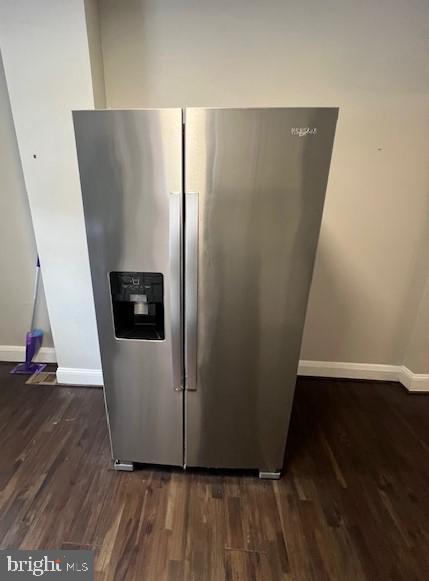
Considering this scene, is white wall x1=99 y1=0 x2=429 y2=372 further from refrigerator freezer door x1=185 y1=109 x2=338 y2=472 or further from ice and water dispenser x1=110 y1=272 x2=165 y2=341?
ice and water dispenser x1=110 y1=272 x2=165 y2=341

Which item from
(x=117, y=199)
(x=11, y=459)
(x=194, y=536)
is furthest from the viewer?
(x=11, y=459)

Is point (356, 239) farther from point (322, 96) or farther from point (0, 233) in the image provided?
point (0, 233)

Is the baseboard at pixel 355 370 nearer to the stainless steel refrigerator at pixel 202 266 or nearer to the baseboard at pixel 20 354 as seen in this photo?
the stainless steel refrigerator at pixel 202 266

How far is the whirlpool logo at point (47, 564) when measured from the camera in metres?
1.15

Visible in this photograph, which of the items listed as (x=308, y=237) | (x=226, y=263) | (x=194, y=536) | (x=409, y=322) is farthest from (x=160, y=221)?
(x=409, y=322)

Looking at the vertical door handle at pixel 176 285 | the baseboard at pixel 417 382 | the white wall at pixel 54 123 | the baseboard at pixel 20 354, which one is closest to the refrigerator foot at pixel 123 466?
the vertical door handle at pixel 176 285

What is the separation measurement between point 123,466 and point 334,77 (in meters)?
2.64

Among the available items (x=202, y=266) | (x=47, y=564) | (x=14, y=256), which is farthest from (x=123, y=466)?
(x=14, y=256)

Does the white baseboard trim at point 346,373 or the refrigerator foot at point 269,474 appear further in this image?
the white baseboard trim at point 346,373

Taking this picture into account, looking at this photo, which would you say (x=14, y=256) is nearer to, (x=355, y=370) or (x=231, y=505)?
(x=231, y=505)

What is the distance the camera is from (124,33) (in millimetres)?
1746

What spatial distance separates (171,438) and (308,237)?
1204 millimetres

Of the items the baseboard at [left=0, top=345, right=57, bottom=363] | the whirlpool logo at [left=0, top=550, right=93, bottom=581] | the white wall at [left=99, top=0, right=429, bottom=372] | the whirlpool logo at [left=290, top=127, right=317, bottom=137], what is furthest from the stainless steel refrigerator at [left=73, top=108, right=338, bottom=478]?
the baseboard at [left=0, top=345, right=57, bottom=363]

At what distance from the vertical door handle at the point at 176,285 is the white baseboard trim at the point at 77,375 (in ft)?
3.78
